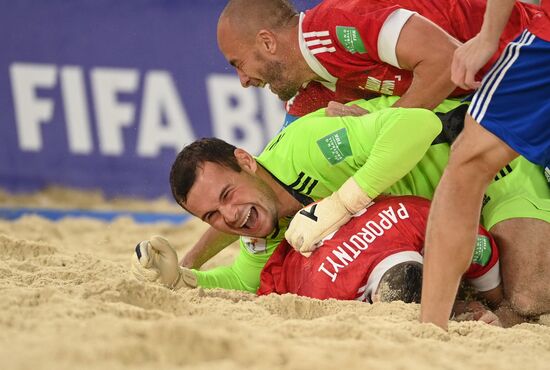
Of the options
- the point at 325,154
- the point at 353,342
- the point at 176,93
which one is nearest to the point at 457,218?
the point at 353,342

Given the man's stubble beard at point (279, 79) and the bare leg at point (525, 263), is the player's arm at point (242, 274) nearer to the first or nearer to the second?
the man's stubble beard at point (279, 79)

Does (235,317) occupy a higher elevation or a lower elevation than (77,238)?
higher

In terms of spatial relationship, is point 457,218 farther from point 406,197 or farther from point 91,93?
point 91,93

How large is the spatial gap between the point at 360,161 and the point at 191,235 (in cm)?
226

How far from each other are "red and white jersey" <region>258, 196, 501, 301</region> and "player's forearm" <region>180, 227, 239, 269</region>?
0.87m

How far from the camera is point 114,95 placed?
6367 mm

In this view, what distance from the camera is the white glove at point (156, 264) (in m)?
3.46

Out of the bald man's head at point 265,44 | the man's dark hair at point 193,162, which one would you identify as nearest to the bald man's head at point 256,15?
the bald man's head at point 265,44

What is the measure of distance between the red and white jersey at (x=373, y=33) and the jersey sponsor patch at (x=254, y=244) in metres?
0.76

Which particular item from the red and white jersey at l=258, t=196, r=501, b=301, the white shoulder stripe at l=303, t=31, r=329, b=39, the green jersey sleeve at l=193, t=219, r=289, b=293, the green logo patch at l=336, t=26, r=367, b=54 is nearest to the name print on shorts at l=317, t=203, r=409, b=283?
the red and white jersey at l=258, t=196, r=501, b=301

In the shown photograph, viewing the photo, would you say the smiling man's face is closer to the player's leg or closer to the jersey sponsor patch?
the jersey sponsor patch

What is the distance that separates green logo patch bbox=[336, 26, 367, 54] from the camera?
12.1 ft

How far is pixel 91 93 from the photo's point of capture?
6.37 m

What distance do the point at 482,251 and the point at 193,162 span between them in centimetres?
114
